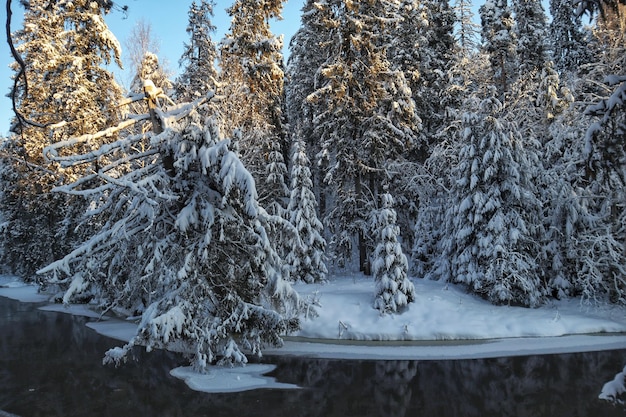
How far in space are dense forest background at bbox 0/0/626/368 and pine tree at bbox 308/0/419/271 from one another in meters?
0.11

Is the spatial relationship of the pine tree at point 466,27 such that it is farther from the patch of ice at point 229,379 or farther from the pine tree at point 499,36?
the patch of ice at point 229,379

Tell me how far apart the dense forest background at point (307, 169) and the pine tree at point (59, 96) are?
15 centimetres

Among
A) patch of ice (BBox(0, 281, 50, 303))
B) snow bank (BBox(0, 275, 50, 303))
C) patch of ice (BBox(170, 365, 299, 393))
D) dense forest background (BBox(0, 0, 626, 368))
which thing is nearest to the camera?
patch of ice (BBox(170, 365, 299, 393))

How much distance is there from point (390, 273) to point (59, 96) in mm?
19452

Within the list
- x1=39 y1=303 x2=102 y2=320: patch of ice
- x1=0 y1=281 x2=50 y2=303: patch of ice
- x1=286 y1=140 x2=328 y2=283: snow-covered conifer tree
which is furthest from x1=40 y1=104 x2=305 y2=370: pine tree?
x1=0 y1=281 x2=50 y2=303: patch of ice

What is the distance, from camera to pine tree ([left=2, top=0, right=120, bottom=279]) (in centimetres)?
2320

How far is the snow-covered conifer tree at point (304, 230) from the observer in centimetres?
2236

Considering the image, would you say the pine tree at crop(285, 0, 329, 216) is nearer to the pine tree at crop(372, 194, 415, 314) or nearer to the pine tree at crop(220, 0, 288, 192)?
the pine tree at crop(220, 0, 288, 192)

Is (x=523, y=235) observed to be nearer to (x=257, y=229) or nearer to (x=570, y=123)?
(x=570, y=123)

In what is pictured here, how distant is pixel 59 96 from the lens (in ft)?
77.6

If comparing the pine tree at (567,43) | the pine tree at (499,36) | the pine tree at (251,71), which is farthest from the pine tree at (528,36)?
the pine tree at (251,71)

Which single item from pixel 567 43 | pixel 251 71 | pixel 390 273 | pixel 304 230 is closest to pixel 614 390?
pixel 390 273

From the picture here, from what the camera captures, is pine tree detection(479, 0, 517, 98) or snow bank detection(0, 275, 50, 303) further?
snow bank detection(0, 275, 50, 303)

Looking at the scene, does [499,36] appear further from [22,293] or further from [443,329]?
[22,293]
